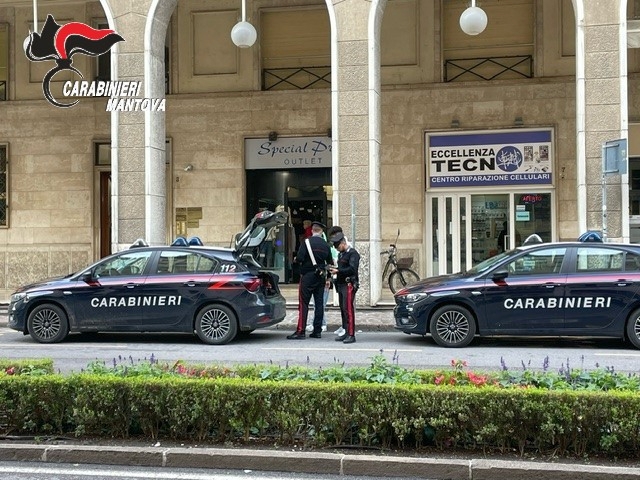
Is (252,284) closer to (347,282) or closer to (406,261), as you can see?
(347,282)

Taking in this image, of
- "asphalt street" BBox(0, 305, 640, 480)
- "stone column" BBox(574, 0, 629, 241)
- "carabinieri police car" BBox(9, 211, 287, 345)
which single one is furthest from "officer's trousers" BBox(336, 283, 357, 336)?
"asphalt street" BBox(0, 305, 640, 480)

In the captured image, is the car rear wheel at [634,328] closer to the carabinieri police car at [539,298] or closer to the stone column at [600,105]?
the carabinieri police car at [539,298]

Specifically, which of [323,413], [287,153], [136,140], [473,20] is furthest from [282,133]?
[323,413]

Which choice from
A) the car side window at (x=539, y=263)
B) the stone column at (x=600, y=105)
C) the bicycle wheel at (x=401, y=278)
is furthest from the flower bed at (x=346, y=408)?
the bicycle wheel at (x=401, y=278)

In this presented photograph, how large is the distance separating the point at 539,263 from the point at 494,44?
9557mm

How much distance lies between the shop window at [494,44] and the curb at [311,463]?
15.7 meters

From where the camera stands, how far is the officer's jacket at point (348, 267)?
12.4 metres

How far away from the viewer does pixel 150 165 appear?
16.9m

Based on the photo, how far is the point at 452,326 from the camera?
467 inches

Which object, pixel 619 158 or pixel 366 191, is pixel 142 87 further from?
pixel 619 158

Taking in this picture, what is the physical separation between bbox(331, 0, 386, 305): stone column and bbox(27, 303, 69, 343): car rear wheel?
6.08 m

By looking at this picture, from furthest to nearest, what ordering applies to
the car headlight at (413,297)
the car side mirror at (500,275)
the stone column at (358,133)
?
the stone column at (358,133) < the car headlight at (413,297) < the car side mirror at (500,275)

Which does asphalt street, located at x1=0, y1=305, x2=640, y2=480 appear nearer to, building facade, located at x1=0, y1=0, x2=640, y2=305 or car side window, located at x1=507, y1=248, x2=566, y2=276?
car side window, located at x1=507, y1=248, x2=566, y2=276

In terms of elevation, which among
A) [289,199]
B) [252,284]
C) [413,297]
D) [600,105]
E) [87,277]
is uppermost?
[600,105]
